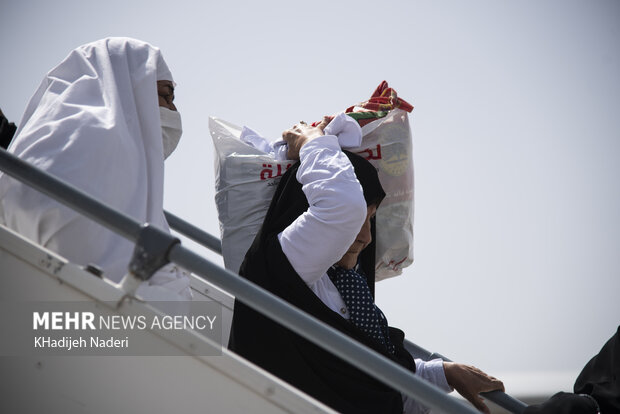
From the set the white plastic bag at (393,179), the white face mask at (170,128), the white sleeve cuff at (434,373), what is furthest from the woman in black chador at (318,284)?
the white face mask at (170,128)

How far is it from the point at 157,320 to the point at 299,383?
0.91 m

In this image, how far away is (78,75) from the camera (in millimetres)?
3090

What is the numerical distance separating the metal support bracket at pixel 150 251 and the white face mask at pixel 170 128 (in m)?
1.39

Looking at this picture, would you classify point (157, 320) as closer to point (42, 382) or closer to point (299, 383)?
point (42, 382)

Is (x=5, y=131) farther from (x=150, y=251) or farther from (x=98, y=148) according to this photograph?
(x=150, y=251)

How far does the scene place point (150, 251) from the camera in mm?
1951

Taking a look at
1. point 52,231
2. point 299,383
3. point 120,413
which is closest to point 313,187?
point 299,383

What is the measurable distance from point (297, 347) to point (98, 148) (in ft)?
3.29

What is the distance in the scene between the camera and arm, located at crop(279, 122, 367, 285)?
2811mm

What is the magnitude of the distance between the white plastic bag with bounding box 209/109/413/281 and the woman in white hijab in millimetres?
299

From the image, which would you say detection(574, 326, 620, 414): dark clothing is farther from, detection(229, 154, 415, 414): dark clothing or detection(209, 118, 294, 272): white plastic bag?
detection(209, 118, 294, 272): white plastic bag

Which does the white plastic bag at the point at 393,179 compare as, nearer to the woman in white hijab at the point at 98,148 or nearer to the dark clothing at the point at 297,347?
the dark clothing at the point at 297,347

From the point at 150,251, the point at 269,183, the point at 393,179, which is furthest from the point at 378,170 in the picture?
the point at 150,251

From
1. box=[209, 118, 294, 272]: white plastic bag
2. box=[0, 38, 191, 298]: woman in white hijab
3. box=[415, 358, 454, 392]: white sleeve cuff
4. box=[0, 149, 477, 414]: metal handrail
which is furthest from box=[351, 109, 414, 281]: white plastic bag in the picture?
box=[0, 149, 477, 414]: metal handrail
